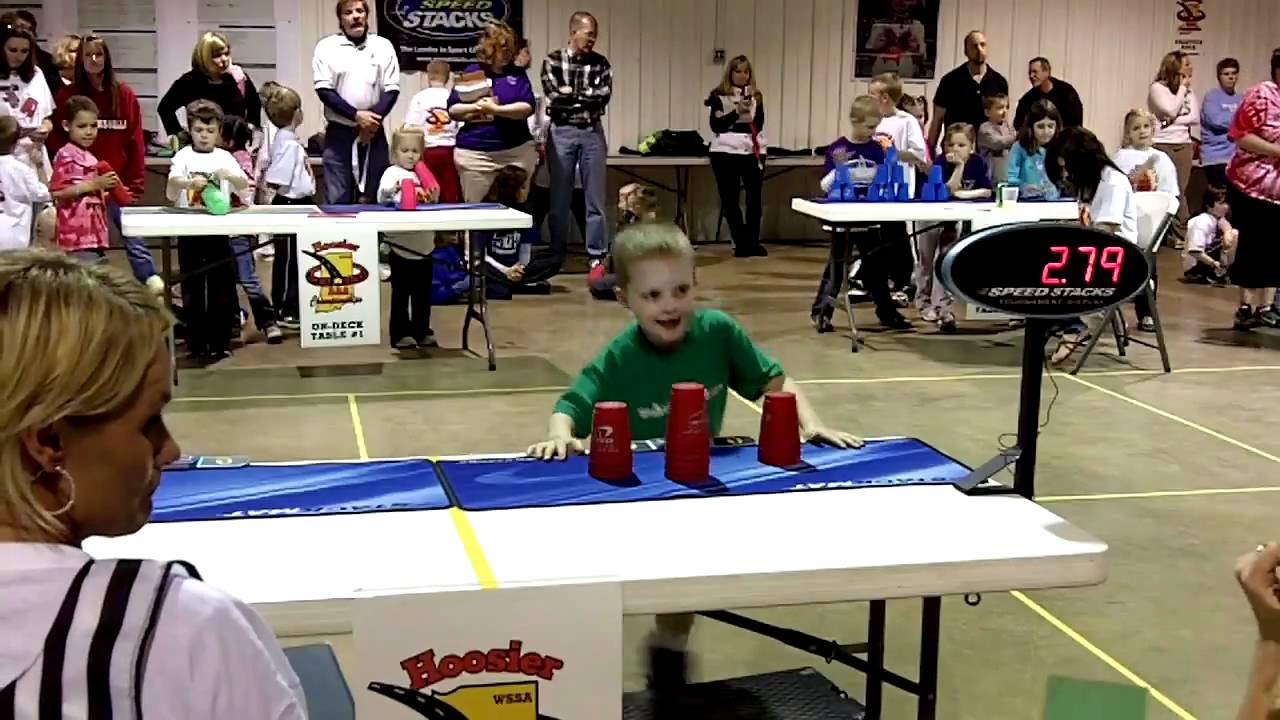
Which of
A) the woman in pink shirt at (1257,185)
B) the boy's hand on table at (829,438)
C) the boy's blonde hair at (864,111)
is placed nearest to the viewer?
the boy's hand on table at (829,438)

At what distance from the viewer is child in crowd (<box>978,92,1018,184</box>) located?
10391 mm

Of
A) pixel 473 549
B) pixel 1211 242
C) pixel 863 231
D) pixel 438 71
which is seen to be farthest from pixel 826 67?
pixel 473 549

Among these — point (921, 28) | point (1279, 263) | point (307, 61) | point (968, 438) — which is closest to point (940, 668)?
point (968, 438)

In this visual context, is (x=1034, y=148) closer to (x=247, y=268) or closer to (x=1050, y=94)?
(x=1050, y=94)

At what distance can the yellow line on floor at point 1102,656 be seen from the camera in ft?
10.8

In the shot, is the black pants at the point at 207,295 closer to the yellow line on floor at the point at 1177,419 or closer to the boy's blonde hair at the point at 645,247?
the yellow line on floor at the point at 1177,419

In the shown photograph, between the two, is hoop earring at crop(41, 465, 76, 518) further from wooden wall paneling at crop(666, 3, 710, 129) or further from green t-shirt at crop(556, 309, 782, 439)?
wooden wall paneling at crop(666, 3, 710, 129)

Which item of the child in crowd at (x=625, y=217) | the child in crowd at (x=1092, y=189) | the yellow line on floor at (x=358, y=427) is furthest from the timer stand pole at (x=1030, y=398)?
the child in crowd at (x=625, y=217)

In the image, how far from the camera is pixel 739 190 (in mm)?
12359

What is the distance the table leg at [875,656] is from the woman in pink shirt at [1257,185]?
5.93 metres

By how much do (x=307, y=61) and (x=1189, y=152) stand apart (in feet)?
26.5

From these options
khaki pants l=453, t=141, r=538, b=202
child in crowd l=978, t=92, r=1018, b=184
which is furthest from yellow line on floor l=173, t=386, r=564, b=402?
child in crowd l=978, t=92, r=1018, b=184

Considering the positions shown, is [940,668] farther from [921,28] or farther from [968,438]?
[921,28]

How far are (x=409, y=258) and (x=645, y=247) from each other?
14.7 feet
